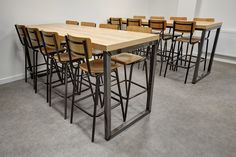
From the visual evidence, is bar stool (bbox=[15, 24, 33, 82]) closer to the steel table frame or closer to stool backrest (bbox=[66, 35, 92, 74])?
stool backrest (bbox=[66, 35, 92, 74])

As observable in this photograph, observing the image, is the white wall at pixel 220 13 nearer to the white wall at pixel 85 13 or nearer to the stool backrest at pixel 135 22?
the white wall at pixel 85 13

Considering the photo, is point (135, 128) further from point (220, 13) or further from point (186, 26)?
point (220, 13)

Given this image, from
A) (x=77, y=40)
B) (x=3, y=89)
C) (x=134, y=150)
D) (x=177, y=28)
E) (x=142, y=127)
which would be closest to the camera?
(x=77, y=40)

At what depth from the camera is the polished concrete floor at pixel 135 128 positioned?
5.74ft

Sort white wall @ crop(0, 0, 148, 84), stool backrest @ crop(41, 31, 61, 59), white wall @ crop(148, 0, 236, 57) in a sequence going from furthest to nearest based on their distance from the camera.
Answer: white wall @ crop(148, 0, 236, 57)
white wall @ crop(0, 0, 148, 84)
stool backrest @ crop(41, 31, 61, 59)

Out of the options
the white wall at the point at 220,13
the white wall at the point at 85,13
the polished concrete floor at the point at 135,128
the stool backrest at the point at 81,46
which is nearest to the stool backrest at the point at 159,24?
the polished concrete floor at the point at 135,128

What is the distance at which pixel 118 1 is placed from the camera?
4.77 m

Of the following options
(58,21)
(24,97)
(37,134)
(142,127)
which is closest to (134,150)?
(142,127)

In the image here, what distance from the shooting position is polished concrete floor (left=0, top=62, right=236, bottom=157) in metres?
1.75

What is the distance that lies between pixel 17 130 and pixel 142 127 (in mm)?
1435

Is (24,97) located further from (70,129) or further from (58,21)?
(58,21)

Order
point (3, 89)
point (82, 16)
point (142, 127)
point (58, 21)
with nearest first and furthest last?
point (142, 127) < point (3, 89) < point (58, 21) < point (82, 16)

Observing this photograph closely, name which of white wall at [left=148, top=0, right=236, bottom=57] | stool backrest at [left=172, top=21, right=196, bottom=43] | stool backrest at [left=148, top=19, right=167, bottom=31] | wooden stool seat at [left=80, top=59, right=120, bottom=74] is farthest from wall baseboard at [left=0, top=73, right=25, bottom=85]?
white wall at [left=148, top=0, right=236, bottom=57]

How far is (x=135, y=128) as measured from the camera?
2.09 metres
